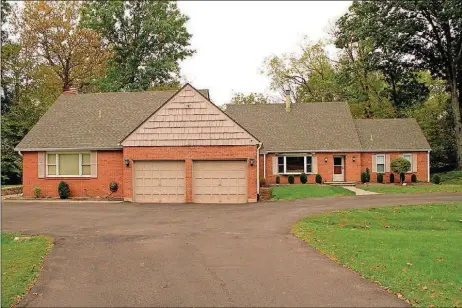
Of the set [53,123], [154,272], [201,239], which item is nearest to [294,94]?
[53,123]

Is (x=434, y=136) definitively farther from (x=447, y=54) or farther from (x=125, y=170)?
(x=125, y=170)

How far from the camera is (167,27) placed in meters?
43.2

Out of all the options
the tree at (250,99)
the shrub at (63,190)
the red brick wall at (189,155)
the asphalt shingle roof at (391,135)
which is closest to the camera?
the red brick wall at (189,155)

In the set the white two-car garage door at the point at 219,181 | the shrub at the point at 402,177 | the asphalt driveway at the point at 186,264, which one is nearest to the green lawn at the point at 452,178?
the shrub at the point at 402,177

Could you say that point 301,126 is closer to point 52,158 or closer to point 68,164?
point 68,164

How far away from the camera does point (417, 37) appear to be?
121 ft

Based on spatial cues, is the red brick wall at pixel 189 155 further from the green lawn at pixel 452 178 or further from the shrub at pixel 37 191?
the green lawn at pixel 452 178

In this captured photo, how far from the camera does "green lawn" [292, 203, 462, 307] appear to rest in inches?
317

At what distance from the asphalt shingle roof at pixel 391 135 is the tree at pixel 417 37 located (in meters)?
4.18

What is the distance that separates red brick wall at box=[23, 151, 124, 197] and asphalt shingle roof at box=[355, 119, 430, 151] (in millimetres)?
18293

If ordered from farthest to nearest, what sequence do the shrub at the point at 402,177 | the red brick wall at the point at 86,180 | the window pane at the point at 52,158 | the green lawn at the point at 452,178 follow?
the green lawn at the point at 452,178 < the shrub at the point at 402,177 < the window pane at the point at 52,158 < the red brick wall at the point at 86,180

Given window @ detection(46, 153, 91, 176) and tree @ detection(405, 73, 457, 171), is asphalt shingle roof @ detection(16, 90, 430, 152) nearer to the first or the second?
window @ detection(46, 153, 91, 176)

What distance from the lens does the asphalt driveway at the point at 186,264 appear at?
24.5 feet

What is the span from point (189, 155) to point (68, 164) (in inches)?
Result: 305
